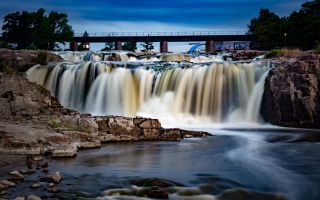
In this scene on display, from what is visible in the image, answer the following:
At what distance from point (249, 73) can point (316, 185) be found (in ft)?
64.6

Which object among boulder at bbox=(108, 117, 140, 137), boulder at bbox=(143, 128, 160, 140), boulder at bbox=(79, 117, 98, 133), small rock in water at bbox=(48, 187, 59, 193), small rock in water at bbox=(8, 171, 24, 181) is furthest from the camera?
boulder at bbox=(143, 128, 160, 140)

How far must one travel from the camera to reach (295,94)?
2866 centimetres

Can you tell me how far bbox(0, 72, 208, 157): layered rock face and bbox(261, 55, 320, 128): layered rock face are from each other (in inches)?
294

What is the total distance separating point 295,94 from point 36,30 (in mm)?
68597

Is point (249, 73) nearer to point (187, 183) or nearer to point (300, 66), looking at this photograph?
point (300, 66)

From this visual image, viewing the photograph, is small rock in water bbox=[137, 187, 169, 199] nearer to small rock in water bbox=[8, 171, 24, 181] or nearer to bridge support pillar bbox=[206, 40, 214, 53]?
small rock in water bbox=[8, 171, 24, 181]

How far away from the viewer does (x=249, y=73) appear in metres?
32.2

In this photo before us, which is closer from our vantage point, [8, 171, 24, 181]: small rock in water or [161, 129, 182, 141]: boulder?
[8, 171, 24, 181]: small rock in water

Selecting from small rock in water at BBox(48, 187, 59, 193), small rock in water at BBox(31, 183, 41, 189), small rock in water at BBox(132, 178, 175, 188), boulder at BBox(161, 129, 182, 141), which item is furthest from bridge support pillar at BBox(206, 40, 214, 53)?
small rock in water at BBox(48, 187, 59, 193)

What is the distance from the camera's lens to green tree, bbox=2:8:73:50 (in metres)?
87.6

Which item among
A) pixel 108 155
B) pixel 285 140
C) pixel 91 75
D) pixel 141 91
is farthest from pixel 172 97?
pixel 108 155

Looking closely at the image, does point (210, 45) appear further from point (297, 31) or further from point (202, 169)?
point (202, 169)

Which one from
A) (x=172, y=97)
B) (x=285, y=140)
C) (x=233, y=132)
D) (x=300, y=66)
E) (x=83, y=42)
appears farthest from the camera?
(x=83, y=42)

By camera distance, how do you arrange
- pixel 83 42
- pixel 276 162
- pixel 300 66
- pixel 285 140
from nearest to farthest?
1. pixel 276 162
2. pixel 285 140
3. pixel 300 66
4. pixel 83 42
